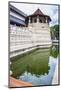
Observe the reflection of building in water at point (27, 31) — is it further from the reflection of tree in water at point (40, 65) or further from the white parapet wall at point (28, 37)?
the reflection of tree in water at point (40, 65)

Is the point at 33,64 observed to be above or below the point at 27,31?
below

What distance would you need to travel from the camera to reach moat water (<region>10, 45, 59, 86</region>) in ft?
6.82

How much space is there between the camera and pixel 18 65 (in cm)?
208

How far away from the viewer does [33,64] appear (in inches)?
83.1

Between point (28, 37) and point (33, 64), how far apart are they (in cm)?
29

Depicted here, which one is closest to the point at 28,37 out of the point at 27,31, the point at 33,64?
the point at 27,31

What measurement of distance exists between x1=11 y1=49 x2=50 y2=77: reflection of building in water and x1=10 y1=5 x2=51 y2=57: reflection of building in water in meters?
0.07

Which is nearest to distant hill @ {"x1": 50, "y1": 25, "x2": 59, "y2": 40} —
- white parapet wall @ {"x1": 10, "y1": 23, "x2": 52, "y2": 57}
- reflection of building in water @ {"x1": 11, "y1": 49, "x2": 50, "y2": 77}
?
white parapet wall @ {"x1": 10, "y1": 23, "x2": 52, "y2": 57}

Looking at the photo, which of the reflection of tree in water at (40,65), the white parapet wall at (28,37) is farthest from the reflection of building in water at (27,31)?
the reflection of tree in water at (40,65)

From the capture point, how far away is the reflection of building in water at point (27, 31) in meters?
2.08

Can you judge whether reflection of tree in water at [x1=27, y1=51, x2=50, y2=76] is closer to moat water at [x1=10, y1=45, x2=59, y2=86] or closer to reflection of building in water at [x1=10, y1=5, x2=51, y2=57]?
moat water at [x1=10, y1=45, x2=59, y2=86]

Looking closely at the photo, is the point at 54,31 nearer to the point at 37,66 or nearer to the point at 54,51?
the point at 54,51

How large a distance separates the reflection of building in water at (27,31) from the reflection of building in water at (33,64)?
0.24 feet

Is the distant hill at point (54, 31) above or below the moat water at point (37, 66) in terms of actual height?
above
